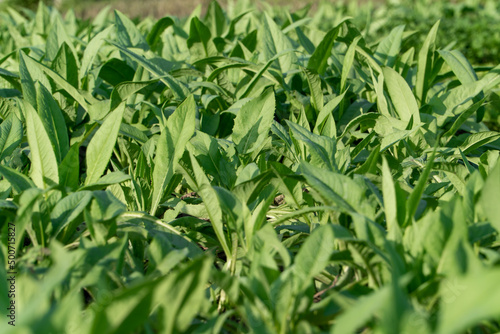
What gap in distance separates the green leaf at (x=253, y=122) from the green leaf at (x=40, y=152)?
590 millimetres

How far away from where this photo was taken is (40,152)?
5.07 feet

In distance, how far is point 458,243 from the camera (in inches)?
39.1

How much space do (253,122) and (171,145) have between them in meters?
0.32

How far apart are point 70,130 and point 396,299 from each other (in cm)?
178

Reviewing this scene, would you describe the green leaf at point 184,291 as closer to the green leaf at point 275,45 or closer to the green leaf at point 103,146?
the green leaf at point 103,146

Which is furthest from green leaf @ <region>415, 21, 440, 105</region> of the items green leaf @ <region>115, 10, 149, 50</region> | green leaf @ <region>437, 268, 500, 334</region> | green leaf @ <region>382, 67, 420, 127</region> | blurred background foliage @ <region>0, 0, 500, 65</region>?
blurred background foliage @ <region>0, 0, 500, 65</region>

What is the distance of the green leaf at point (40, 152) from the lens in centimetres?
154

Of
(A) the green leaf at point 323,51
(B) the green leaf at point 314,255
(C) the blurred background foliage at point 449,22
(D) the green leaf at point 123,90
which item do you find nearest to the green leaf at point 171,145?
(D) the green leaf at point 123,90

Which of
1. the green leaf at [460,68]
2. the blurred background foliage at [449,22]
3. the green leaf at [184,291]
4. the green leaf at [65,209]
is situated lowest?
the blurred background foliage at [449,22]

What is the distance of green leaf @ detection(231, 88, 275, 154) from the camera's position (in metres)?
1.74

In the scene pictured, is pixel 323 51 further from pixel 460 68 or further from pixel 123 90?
pixel 123 90

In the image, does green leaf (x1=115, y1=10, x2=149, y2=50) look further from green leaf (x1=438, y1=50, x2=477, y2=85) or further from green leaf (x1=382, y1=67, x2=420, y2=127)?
green leaf (x1=438, y1=50, x2=477, y2=85)

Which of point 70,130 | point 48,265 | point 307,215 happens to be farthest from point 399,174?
point 70,130

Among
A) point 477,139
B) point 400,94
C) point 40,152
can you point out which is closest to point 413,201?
point 477,139
